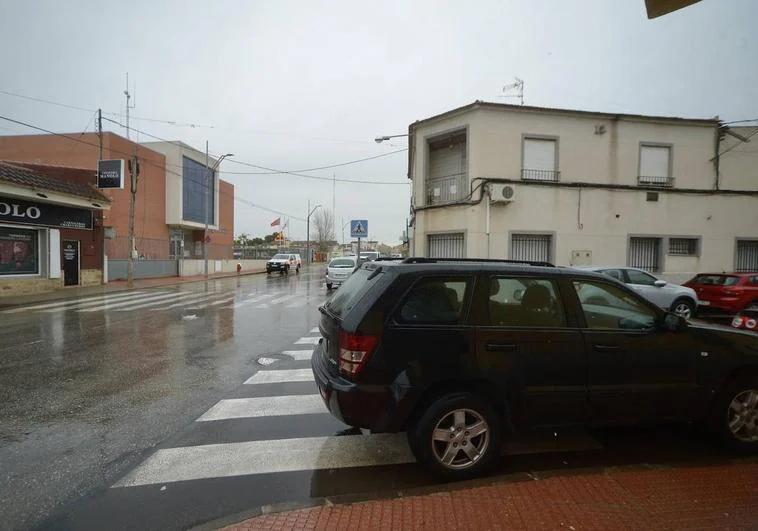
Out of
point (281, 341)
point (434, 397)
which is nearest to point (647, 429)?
point (434, 397)

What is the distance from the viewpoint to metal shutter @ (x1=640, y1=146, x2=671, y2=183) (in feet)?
54.9

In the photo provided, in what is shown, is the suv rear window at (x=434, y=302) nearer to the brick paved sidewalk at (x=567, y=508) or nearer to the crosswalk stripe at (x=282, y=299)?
the brick paved sidewalk at (x=567, y=508)

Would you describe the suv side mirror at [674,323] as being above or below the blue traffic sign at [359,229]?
below

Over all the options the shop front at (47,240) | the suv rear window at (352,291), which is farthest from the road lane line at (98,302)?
the suv rear window at (352,291)

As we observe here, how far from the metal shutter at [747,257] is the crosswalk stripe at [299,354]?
1812 cm

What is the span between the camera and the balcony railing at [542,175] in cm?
1617

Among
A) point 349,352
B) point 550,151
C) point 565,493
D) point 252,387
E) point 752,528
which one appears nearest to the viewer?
point 752,528

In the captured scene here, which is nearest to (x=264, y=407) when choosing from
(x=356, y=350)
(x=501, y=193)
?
(x=356, y=350)

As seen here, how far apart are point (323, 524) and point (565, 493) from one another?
171cm

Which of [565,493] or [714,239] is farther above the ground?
[714,239]

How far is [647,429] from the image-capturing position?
4.40 m

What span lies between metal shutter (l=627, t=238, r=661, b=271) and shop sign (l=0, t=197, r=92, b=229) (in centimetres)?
2460

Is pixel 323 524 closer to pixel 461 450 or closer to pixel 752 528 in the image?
pixel 461 450

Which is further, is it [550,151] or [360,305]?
A: [550,151]
